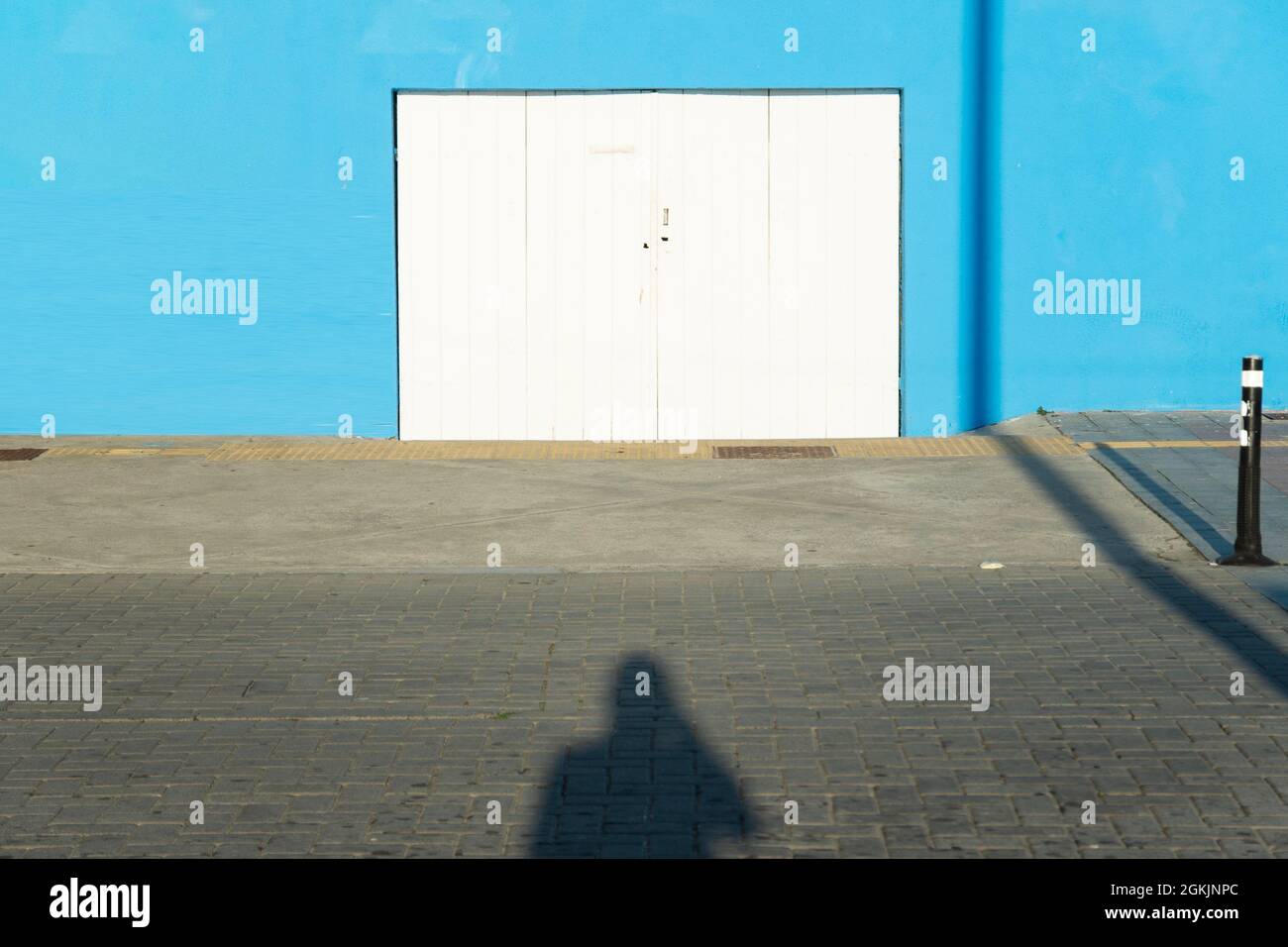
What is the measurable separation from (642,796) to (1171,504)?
5.87 metres

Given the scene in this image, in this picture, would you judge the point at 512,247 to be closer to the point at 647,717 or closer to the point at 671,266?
the point at 671,266

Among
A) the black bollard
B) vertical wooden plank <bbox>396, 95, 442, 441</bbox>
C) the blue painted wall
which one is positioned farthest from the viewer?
vertical wooden plank <bbox>396, 95, 442, 441</bbox>

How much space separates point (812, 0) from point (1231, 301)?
156 inches

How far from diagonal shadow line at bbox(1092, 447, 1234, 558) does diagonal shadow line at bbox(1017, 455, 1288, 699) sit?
40 centimetres

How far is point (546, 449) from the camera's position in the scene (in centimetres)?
1291

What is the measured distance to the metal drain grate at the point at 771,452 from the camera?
41.2ft

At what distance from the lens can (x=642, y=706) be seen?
6.92 meters

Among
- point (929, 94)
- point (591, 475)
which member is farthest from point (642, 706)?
point (929, 94)

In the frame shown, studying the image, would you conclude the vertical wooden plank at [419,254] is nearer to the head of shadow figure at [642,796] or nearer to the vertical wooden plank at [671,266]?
the vertical wooden plank at [671,266]

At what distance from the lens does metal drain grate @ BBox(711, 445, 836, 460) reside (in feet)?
41.2

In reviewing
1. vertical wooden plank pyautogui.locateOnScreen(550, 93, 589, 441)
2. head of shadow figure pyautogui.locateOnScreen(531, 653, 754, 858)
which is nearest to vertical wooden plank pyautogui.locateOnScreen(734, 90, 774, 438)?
vertical wooden plank pyautogui.locateOnScreen(550, 93, 589, 441)

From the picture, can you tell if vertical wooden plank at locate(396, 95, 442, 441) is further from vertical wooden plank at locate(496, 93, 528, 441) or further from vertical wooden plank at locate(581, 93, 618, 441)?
vertical wooden plank at locate(581, 93, 618, 441)

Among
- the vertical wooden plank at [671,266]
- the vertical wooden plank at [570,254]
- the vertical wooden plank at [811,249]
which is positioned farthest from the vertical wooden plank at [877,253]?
the vertical wooden plank at [570,254]

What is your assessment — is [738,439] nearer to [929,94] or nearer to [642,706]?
[929,94]
